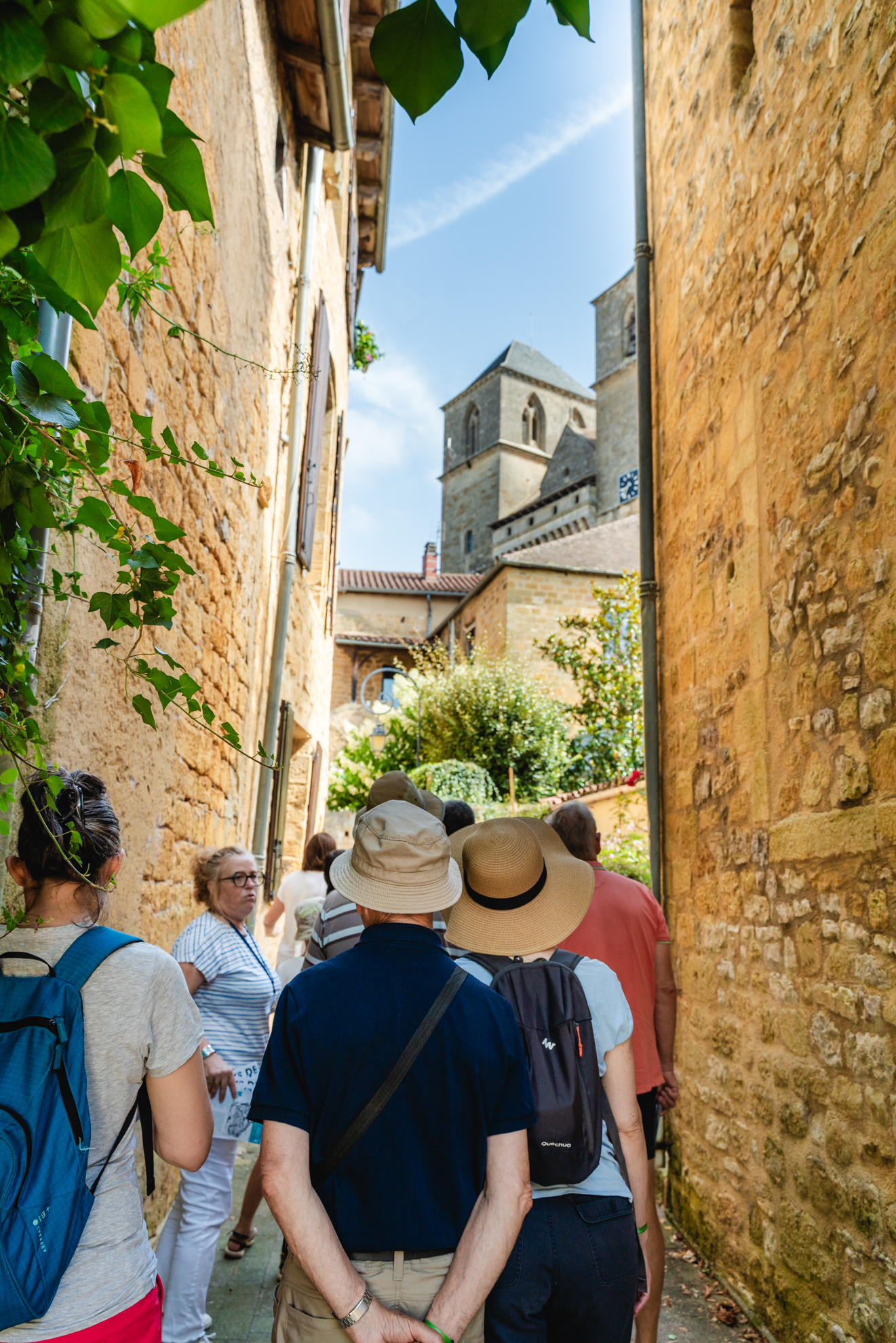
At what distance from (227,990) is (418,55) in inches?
116

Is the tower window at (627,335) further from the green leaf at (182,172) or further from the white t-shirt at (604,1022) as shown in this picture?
the green leaf at (182,172)

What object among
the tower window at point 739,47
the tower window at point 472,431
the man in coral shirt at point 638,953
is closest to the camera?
the man in coral shirt at point 638,953

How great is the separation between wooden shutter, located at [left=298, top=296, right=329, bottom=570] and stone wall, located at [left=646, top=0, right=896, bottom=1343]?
10.7 feet

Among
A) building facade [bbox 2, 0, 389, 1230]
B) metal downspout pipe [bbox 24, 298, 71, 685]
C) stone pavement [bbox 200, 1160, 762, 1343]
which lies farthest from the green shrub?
metal downspout pipe [bbox 24, 298, 71, 685]

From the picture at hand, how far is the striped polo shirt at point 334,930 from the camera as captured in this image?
10.3 ft

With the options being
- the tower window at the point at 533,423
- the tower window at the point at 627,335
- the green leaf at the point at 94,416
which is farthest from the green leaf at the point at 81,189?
the tower window at the point at 533,423

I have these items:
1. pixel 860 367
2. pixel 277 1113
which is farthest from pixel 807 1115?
pixel 860 367

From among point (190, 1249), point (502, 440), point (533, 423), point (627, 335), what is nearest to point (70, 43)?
point (190, 1249)

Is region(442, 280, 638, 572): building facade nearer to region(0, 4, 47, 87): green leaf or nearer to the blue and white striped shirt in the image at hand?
the blue and white striped shirt

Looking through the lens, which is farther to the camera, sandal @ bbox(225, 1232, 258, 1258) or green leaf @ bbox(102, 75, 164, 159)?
sandal @ bbox(225, 1232, 258, 1258)

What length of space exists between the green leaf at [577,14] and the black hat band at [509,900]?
160cm

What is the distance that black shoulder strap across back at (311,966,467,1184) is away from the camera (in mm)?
1664

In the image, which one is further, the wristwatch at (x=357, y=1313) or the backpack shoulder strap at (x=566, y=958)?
the backpack shoulder strap at (x=566, y=958)

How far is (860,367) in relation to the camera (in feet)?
9.72
